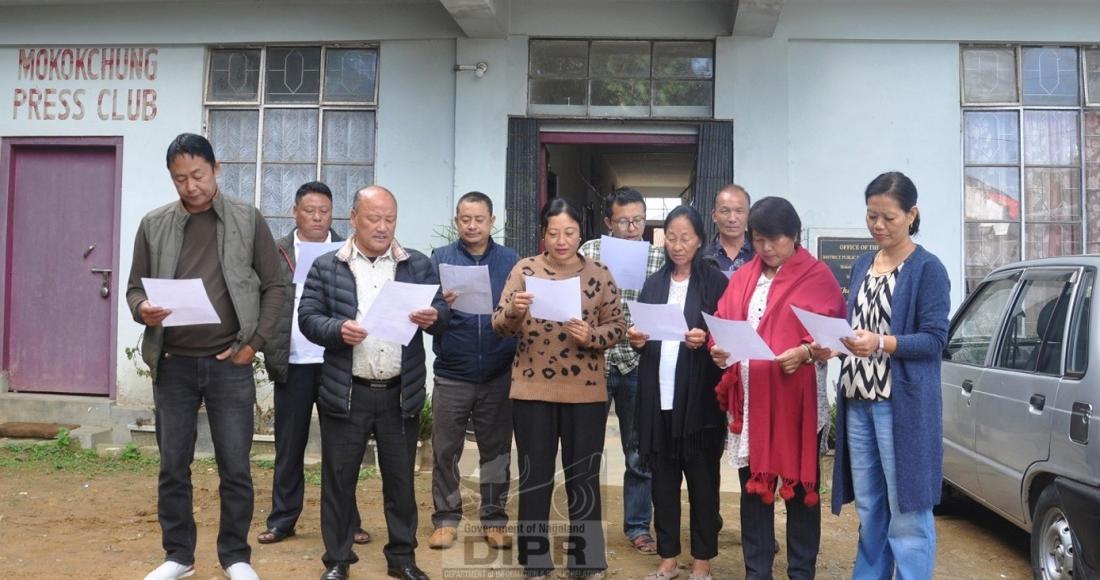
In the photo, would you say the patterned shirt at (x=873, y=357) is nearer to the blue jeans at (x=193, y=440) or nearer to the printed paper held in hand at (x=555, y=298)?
the printed paper held in hand at (x=555, y=298)

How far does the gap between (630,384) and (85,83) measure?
5750 millimetres

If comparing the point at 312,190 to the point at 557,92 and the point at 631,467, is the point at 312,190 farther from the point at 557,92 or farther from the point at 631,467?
the point at 557,92

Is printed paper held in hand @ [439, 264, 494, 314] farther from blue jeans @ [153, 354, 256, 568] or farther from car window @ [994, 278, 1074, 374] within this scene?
car window @ [994, 278, 1074, 374]

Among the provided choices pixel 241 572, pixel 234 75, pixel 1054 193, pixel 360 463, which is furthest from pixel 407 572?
pixel 1054 193

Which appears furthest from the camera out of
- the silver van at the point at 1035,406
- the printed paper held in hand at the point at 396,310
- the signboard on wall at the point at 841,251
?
the signboard on wall at the point at 841,251

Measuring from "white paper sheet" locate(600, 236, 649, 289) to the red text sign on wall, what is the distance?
4993mm

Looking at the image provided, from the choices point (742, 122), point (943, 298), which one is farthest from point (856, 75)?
point (943, 298)

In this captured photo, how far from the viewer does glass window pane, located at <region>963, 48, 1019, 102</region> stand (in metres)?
7.24

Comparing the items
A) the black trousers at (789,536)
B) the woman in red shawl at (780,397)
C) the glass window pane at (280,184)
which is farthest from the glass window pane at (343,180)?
the black trousers at (789,536)

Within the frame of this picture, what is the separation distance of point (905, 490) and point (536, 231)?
4.33 m

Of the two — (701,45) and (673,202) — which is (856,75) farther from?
(673,202)

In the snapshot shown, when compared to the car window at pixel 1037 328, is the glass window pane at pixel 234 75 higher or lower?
higher

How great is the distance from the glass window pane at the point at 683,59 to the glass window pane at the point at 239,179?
3.43m

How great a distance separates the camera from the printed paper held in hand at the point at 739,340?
138 inches
